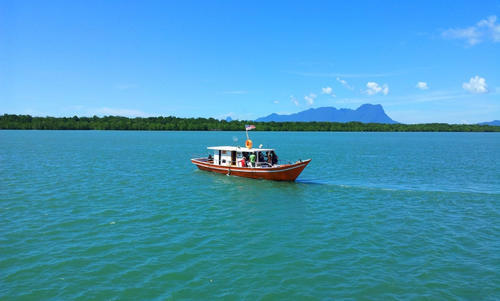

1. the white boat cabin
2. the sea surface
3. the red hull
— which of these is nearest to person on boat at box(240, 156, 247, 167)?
the white boat cabin

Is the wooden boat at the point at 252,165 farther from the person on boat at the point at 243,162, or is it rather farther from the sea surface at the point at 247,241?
the sea surface at the point at 247,241

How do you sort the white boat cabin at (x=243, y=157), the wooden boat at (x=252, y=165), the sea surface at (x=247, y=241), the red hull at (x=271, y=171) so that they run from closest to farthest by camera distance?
1. the sea surface at (x=247, y=241)
2. the red hull at (x=271, y=171)
3. the wooden boat at (x=252, y=165)
4. the white boat cabin at (x=243, y=157)

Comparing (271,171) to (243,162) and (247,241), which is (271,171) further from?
(247,241)

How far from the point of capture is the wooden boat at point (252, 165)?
111 feet

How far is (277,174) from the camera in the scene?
3453 cm

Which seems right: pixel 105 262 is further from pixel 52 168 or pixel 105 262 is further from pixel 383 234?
pixel 52 168

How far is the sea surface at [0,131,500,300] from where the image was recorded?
12836 millimetres

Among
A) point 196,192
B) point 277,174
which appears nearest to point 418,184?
point 277,174

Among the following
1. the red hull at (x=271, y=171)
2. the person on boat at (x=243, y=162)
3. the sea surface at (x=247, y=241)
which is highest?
the person on boat at (x=243, y=162)

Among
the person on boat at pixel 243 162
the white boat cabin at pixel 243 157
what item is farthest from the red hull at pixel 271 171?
the white boat cabin at pixel 243 157

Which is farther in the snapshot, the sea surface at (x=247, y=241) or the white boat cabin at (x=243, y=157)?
the white boat cabin at (x=243, y=157)

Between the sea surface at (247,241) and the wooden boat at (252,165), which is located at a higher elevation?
the wooden boat at (252,165)

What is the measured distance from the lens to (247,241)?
1759 centimetres

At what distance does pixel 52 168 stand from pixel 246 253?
3648cm
